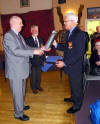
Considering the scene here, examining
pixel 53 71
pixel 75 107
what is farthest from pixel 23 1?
pixel 75 107

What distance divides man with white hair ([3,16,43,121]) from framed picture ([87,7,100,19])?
17.2 ft

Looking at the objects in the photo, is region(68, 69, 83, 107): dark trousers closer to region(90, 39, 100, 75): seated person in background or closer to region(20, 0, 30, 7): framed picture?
region(90, 39, 100, 75): seated person in background

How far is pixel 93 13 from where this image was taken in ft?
21.8

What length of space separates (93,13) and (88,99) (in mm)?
5135

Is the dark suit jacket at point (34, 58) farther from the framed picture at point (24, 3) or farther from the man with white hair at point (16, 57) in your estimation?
the framed picture at point (24, 3)

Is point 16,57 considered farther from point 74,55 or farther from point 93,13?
point 93,13

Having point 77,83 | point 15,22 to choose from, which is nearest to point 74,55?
point 77,83

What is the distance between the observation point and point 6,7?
7.29 m

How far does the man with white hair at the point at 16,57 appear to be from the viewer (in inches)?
79.7

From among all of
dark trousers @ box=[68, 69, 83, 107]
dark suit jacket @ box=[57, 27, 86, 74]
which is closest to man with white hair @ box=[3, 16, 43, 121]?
dark suit jacket @ box=[57, 27, 86, 74]

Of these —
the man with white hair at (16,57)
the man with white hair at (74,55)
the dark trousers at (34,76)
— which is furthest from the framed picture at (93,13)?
the man with white hair at (16,57)

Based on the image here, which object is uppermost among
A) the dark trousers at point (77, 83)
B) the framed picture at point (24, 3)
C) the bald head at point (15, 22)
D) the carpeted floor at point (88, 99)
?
the framed picture at point (24, 3)

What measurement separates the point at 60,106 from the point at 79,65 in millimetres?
943

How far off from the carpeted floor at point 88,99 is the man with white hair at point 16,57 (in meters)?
0.91
